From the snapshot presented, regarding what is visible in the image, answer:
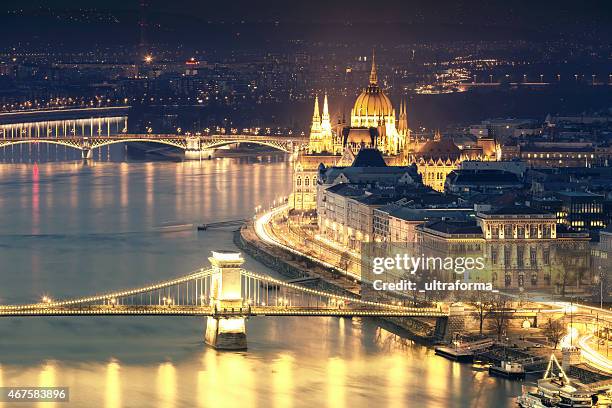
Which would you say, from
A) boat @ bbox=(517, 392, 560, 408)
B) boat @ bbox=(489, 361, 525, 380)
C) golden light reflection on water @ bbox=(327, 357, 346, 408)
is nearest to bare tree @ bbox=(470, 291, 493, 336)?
boat @ bbox=(489, 361, 525, 380)

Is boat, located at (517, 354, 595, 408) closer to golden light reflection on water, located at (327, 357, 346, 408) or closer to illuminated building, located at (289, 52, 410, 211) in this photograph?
golden light reflection on water, located at (327, 357, 346, 408)

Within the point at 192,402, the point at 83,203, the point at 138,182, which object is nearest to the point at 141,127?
the point at 138,182

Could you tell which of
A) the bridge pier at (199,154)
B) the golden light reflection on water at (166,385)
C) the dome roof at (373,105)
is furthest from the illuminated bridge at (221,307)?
the bridge pier at (199,154)

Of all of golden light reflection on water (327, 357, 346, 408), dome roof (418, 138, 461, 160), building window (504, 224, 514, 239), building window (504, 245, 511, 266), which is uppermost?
building window (504, 224, 514, 239)

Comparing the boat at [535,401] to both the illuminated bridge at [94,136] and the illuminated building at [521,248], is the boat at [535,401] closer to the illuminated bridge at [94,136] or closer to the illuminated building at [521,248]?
the illuminated building at [521,248]

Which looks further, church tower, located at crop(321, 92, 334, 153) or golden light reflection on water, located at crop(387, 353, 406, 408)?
church tower, located at crop(321, 92, 334, 153)

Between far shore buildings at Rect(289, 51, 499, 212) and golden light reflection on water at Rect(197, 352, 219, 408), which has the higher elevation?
far shore buildings at Rect(289, 51, 499, 212)
